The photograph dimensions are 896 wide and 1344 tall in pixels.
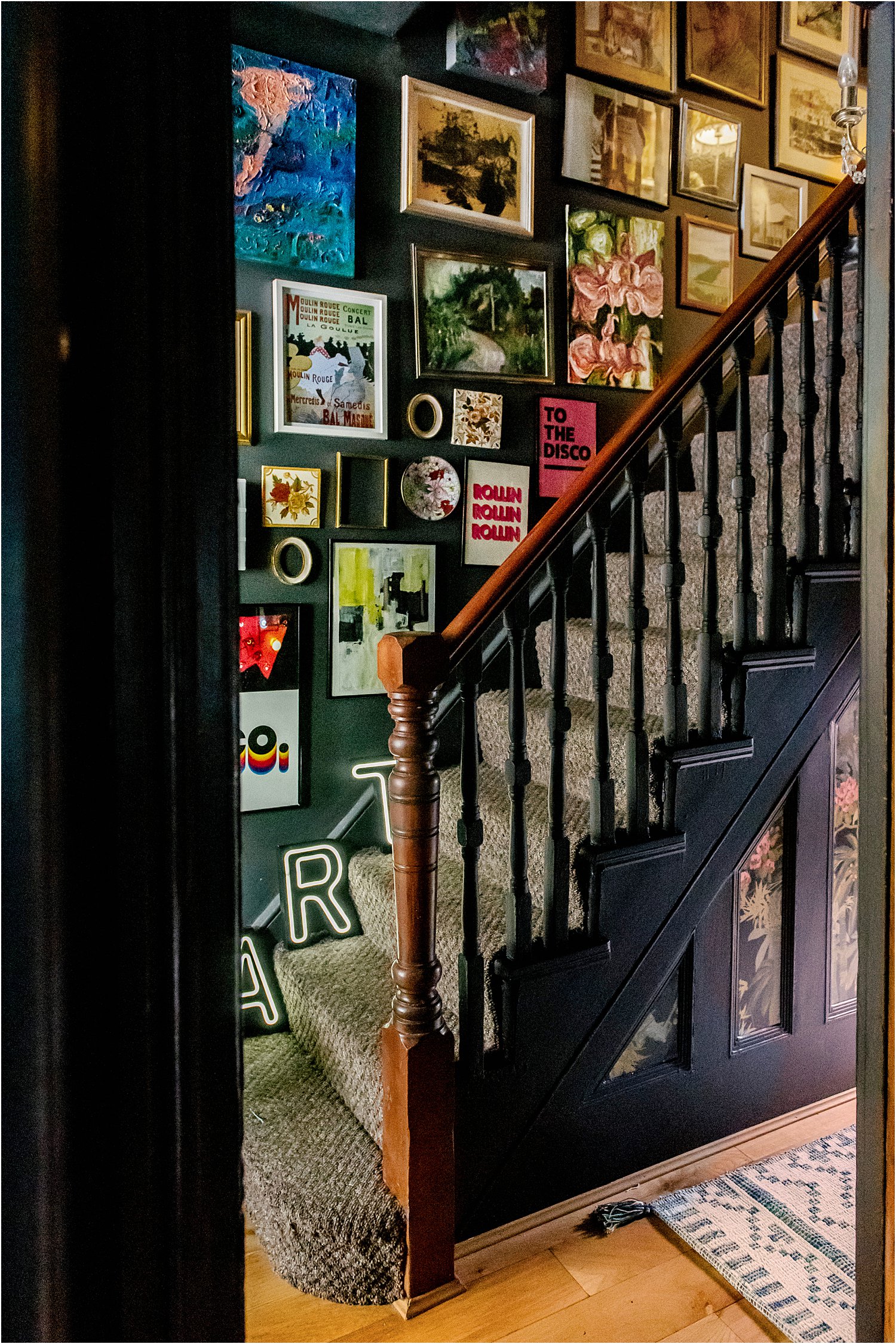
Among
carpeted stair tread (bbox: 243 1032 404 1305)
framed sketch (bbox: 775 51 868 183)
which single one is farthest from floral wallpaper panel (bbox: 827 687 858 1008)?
framed sketch (bbox: 775 51 868 183)

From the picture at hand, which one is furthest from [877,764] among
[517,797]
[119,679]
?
[517,797]

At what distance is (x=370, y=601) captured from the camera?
252 centimetres

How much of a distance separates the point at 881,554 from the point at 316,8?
2.39 metres

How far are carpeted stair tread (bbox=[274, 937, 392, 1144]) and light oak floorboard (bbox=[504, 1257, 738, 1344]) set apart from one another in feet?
1.72

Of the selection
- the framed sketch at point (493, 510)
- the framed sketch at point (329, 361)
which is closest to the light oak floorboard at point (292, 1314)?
the framed sketch at point (493, 510)

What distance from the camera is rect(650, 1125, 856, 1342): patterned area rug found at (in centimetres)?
168

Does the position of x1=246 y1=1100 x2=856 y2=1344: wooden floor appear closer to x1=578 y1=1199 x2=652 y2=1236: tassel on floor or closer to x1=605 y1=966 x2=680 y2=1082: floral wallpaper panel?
x1=578 y1=1199 x2=652 y2=1236: tassel on floor

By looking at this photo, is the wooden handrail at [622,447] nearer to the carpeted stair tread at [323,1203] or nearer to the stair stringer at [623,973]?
the stair stringer at [623,973]

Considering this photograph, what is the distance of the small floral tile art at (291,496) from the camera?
2.34 metres

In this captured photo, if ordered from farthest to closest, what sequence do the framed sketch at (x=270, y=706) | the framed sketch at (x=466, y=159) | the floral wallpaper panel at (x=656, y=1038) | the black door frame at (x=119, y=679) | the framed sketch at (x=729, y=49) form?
the framed sketch at (x=729, y=49)
the framed sketch at (x=466, y=159)
the framed sketch at (x=270, y=706)
the floral wallpaper panel at (x=656, y=1038)
the black door frame at (x=119, y=679)

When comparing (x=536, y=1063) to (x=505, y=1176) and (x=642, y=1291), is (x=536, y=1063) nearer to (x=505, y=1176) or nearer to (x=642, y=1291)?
(x=505, y=1176)

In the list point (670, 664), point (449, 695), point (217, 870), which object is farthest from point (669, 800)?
point (217, 870)

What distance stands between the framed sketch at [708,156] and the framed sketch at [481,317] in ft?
2.80

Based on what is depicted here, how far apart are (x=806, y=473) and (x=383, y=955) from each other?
5.93 ft
